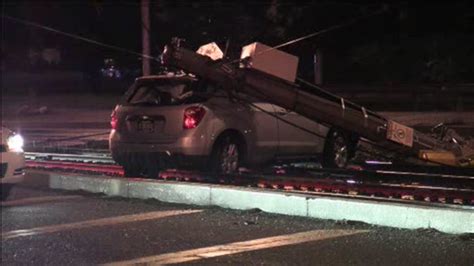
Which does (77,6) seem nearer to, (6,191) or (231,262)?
(6,191)

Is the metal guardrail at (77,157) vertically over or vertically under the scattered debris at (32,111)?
under

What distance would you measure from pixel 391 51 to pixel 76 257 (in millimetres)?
28409

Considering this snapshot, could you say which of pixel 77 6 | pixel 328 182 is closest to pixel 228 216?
pixel 328 182

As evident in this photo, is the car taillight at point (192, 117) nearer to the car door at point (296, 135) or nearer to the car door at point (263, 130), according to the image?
the car door at point (263, 130)

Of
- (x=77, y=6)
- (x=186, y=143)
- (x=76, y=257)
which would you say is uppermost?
(x=77, y=6)

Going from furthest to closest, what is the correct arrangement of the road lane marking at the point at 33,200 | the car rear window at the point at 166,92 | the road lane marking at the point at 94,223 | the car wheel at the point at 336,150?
1. the car wheel at the point at 336,150
2. the car rear window at the point at 166,92
3. the road lane marking at the point at 33,200
4. the road lane marking at the point at 94,223

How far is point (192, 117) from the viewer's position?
34.7 feet

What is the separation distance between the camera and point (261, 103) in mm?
11336

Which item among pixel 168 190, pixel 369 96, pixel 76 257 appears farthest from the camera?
pixel 369 96

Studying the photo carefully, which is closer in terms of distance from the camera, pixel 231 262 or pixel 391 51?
pixel 231 262

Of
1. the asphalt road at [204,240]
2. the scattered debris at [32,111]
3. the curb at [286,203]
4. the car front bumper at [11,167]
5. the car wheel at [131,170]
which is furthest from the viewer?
the scattered debris at [32,111]

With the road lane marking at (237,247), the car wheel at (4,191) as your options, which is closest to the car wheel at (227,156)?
the car wheel at (4,191)

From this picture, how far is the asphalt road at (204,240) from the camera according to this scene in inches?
265

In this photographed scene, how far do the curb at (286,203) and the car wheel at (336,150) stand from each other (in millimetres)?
3368
